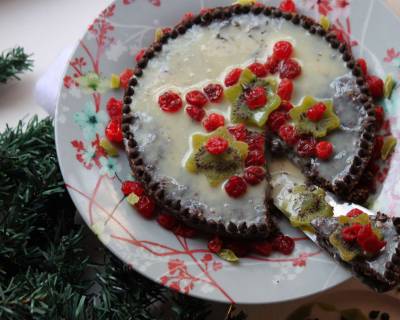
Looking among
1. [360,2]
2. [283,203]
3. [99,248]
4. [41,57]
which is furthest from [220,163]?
[41,57]

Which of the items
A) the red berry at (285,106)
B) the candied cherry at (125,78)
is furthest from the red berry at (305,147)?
the candied cherry at (125,78)

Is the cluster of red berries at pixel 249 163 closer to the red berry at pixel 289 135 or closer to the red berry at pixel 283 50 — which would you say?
the red berry at pixel 289 135

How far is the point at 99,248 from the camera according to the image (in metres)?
2.39

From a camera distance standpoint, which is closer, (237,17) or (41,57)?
(237,17)

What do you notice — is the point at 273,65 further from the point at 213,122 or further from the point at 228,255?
the point at 228,255

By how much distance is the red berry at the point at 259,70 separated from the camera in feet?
7.66

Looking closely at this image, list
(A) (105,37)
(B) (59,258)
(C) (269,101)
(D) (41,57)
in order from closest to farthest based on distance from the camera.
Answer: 1. (B) (59,258)
2. (C) (269,101)
3. (A) (105,37)
4. (D) (41,57)

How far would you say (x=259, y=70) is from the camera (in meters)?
2.33

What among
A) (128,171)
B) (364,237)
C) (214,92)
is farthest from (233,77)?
(364,237)

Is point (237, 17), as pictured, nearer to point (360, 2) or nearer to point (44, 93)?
point (360, 2)

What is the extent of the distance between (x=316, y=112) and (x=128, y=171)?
70 cm

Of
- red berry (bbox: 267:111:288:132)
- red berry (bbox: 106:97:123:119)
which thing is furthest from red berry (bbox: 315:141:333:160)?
red berry (bbox: 106:97:123:119)

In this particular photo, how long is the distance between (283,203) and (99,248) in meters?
0.71

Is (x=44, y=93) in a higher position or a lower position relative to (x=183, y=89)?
lower
